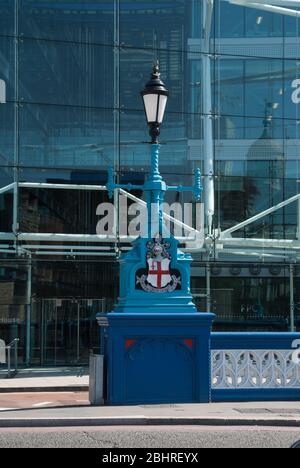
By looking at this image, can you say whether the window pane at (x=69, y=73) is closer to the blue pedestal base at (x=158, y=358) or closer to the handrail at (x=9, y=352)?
the handrail at (x=9, y=352)

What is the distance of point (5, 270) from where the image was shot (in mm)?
22172

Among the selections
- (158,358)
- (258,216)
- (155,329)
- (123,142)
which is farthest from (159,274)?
(123,142)

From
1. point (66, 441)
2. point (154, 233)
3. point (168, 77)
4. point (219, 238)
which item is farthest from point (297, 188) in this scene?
point (66, 441)

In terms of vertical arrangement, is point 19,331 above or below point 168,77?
below

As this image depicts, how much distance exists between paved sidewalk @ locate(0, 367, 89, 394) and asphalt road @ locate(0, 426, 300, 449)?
648 cm

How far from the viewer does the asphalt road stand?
980 cm

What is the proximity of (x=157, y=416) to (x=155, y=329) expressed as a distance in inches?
82.6

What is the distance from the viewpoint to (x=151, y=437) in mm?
10344

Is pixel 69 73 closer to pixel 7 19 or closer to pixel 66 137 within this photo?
pixel 66 137

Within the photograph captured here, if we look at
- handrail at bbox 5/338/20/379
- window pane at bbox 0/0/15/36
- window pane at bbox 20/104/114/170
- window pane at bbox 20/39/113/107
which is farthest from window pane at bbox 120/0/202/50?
handrail at bbox 5/338/20/379

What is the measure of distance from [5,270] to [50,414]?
10.2 meters

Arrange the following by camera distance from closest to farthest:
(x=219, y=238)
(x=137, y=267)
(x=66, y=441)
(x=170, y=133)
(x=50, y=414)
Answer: (x=66, y=441) → (x=50, y=414) → (x=137, y=267) → (x=219, y=238) → (x=170, y=133)

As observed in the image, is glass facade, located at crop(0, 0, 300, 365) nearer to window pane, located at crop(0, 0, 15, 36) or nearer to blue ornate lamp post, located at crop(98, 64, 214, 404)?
window pane, located at crop(0, 0, 15, 36)

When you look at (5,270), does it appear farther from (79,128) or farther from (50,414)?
(50,414)
